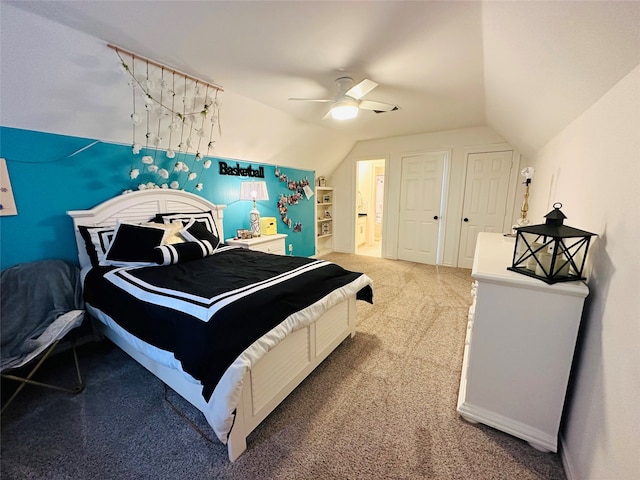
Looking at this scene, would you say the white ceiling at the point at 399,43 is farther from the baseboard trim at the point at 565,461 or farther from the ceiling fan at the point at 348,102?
the baseboard trim at the point at 565,461

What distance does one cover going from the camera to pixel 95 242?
2205 millimetres

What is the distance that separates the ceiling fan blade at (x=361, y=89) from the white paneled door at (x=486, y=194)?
289 centimetres

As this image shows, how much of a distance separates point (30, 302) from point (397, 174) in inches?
196

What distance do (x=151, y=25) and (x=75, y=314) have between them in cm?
196

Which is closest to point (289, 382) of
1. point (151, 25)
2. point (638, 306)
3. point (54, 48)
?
point (638, 306)

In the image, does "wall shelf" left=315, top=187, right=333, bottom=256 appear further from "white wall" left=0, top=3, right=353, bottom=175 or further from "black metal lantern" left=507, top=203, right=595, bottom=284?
"black metal lantern" left=507, top=203, right=595, bottom=284

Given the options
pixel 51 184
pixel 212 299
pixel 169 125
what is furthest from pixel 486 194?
pixel 51 184

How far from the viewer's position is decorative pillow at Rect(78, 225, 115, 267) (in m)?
2.20

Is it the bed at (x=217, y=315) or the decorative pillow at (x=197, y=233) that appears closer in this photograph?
the bed at (x=217, y=315)

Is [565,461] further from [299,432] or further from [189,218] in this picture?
[189,218]

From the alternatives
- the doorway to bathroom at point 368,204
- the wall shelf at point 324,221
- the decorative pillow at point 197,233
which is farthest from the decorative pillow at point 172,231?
the doorway to bathroom at point 368,204

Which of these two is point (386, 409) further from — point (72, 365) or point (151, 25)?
point (151, 25)

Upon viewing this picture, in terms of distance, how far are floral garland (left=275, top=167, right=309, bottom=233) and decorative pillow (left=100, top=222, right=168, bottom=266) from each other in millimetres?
2416

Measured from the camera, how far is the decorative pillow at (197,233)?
258cm
